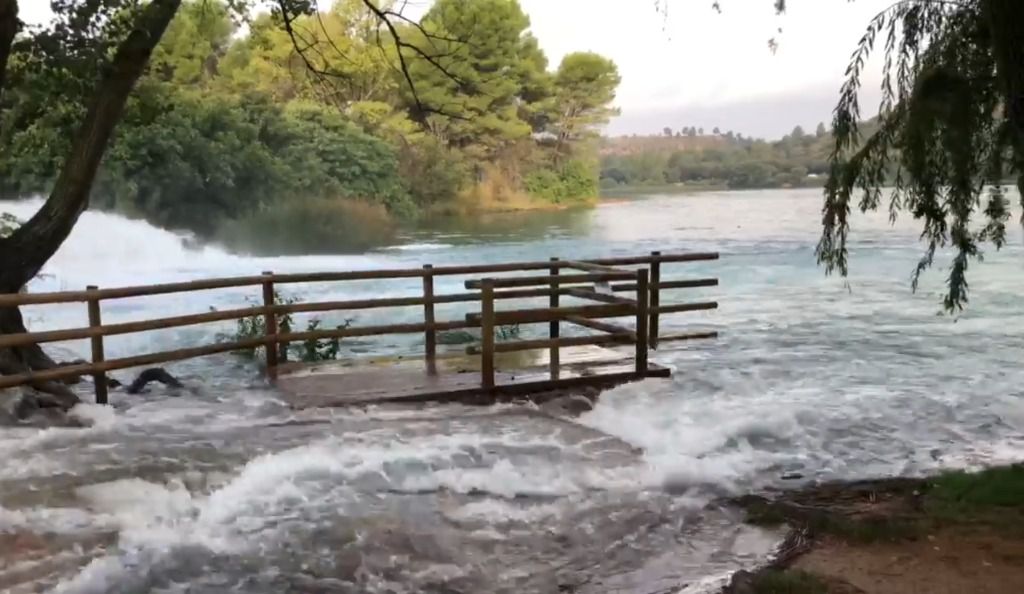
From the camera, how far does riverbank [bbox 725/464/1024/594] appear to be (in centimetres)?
380

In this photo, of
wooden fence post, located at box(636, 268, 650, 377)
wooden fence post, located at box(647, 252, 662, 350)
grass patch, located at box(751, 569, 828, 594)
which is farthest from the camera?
wooden fence post, located at box(647, 252, 662, 350)

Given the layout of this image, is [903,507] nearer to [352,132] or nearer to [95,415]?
[95,415]

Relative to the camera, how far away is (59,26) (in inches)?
321

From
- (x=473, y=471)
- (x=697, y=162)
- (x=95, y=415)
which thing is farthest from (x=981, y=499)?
(x=697, y=162)

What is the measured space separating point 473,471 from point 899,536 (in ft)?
7.95

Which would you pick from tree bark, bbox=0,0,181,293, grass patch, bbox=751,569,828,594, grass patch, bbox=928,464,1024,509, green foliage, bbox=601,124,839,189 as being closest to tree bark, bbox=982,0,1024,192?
grass patch, bbox=751,569,828,594

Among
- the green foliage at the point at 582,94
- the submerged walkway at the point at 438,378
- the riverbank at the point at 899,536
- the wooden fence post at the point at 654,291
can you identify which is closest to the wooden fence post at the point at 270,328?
the submerged walkway at the point at 438,378

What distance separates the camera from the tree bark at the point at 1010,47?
3463mm

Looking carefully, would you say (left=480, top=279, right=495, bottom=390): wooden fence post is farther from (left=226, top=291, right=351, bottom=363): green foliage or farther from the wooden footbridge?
(left=226, top=291, right=351, bottom=363): green foliage

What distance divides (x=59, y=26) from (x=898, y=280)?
1699 cm

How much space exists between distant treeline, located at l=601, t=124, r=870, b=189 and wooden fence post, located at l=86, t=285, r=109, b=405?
1480cm

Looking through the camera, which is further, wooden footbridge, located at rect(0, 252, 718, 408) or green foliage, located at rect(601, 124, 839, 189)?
green foliage, located at rect(601, 124, 839, 189)

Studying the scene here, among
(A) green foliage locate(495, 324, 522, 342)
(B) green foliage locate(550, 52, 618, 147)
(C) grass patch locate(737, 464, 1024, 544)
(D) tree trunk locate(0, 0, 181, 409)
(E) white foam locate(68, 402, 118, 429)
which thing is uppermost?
(B) green foliage locate(550, 52, 618, 147)

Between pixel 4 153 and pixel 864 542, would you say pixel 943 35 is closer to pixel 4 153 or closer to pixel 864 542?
pixel 864 542
